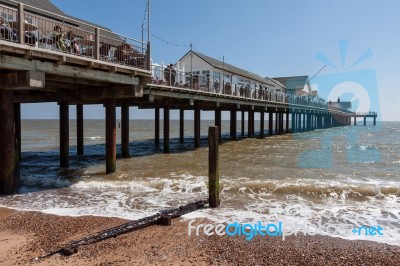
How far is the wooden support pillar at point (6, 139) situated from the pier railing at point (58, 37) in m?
2.01

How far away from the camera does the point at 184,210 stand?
838cm

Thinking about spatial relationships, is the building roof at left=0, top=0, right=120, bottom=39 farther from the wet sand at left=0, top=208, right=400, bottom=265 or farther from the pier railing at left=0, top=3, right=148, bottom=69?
the wet sand at left=0, top=208, right=400, bottom=265

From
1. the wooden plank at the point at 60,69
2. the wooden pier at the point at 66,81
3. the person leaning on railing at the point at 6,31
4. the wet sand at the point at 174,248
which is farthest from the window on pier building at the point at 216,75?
the wet sand at the point at 174,248

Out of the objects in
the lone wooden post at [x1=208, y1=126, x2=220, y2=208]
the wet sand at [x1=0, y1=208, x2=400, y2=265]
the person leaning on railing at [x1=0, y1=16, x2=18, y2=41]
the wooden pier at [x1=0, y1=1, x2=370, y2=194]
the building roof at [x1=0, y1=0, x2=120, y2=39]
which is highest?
the building roof at [x1=0, y1=0, x2=120, y2=39]

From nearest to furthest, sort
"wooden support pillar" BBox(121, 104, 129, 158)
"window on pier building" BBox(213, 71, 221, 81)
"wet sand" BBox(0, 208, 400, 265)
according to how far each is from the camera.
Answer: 1. "wet sand" BBox(0, 208, 400, 265)
2. "wooden support pillar" BBox(121, 104, 129, 158)
3. "window on pier building" BBox(213, 71, 221, 81)

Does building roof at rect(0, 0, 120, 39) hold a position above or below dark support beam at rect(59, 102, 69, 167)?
above

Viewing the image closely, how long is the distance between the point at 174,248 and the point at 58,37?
735 centimetres

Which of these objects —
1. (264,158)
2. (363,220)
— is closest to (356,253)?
(363,220)

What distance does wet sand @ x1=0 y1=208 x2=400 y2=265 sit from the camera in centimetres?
574

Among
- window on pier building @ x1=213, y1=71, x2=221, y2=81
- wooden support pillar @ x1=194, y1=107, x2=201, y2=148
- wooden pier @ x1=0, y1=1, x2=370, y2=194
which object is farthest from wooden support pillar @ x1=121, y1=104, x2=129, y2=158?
window on pier building @ x1=213, y1=71, x2=221, y2=81

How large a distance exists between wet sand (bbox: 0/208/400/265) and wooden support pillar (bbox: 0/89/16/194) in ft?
10.4

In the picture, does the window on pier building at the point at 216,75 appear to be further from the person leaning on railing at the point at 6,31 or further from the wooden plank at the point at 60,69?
the person leaning on railing at the point at 6,31

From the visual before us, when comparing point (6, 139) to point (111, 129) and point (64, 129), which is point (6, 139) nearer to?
point (111, 129)

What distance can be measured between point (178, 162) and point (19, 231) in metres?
11.8
